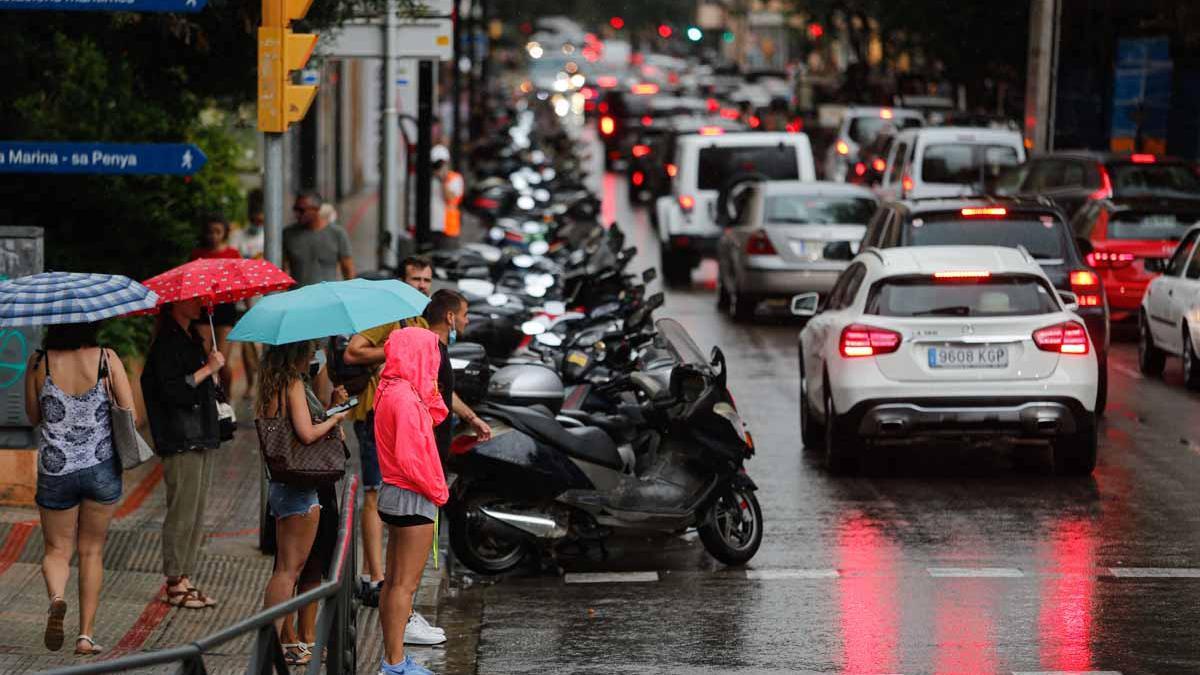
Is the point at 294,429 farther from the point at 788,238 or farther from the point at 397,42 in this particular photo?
the point at 788,238

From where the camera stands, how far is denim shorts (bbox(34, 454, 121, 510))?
9039 mm

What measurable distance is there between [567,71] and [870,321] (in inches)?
3344

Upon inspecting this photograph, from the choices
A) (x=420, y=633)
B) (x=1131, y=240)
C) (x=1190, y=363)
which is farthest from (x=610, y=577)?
(x=1131, y=240)

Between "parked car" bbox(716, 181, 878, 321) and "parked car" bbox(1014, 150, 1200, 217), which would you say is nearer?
"parked car" bbox(716, 181, 878, 321)

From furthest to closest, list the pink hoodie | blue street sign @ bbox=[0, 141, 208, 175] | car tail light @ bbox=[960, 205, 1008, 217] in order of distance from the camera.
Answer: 1. car tail light @ bbox=[960, 205, 1008, 217]
2. blue street sign @ bbox=[0, 141, 208, 175]
3. the pink hoodie

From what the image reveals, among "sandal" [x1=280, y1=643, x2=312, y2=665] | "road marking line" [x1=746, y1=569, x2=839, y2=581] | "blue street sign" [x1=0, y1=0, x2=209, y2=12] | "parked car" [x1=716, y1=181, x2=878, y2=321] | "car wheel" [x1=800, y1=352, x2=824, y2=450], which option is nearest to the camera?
"sandal" [x1=280, y1=643, x2=312, y2=665]

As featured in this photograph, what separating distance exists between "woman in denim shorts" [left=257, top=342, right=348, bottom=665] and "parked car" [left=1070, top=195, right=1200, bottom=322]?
45.1 ft

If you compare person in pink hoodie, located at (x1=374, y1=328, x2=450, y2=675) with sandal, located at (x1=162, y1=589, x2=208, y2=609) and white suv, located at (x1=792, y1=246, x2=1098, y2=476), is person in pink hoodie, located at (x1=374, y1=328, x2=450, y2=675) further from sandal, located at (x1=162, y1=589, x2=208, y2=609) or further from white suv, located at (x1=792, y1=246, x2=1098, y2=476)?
white suv, located at (x1=792, y1=246, x2=1098, y2=476)

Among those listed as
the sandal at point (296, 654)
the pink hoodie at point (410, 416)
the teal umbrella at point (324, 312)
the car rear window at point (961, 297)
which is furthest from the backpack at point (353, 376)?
the car rear window at point (961, 297)

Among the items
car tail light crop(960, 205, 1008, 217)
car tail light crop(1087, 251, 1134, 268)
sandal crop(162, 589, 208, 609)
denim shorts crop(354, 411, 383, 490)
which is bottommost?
sandal crop(162, 589, 208, 609)

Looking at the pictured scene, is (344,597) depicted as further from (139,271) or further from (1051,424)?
(139,271)

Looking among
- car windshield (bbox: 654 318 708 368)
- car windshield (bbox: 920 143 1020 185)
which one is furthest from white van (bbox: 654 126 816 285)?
car windshield (bbox: 654 318 708 368)

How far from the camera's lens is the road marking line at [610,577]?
35.7ft

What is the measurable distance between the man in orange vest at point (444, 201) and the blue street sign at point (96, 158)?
537 inches
